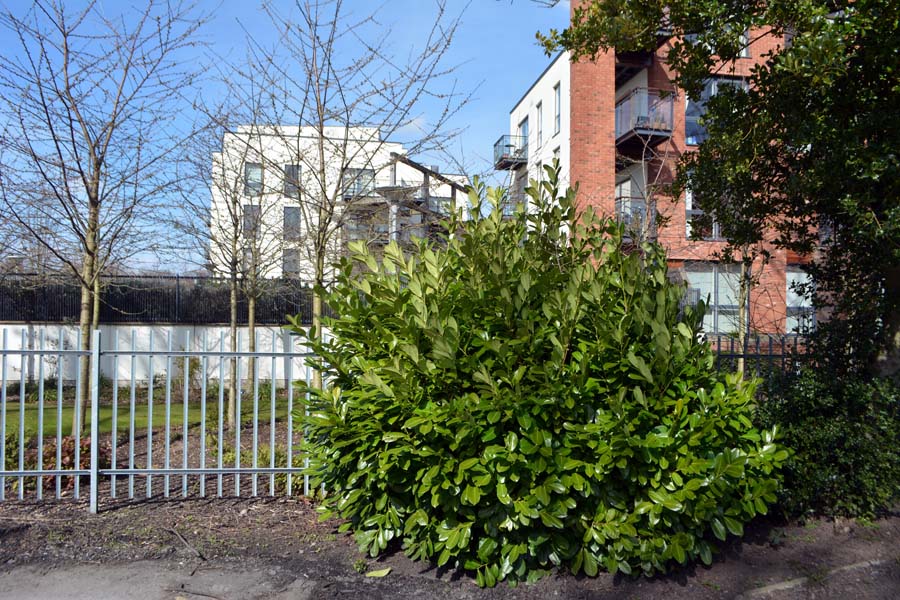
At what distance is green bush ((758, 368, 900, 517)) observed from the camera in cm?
458

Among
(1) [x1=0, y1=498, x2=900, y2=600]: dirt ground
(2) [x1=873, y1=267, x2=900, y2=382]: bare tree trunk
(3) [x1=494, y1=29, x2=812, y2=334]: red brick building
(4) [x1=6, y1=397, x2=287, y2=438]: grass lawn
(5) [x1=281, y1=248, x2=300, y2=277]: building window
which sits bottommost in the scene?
(4) [x1=6, y1=397, x2=287, y2=438]: grass lawn

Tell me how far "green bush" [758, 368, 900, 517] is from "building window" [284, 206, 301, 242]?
22.1 ft

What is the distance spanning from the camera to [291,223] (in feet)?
35.3

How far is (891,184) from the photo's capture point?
15.8 ft

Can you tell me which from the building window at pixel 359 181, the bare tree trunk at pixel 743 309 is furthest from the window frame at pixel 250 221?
the bare tree trunk at pixel 743 309

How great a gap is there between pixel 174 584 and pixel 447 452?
186cm

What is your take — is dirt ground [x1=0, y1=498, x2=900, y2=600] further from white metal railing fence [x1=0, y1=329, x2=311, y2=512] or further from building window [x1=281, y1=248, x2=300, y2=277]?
building window [x1=281, y1=248, x2=300, y2=277]

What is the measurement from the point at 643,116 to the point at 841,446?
17.0 metres

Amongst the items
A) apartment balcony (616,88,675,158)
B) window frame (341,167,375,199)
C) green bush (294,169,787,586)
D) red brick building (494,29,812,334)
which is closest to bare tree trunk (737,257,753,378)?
green bush (294,169,787,586)

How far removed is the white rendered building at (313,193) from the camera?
7379 mm

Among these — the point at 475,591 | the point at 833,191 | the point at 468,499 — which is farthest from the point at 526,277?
the point at 833,191

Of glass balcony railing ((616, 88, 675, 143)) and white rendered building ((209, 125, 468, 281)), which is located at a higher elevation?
glass balcony railing ((616, 88, 675, 143))

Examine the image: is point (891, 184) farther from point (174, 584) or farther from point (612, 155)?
point (612, 155)

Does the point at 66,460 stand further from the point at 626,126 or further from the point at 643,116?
the point at 626,126
